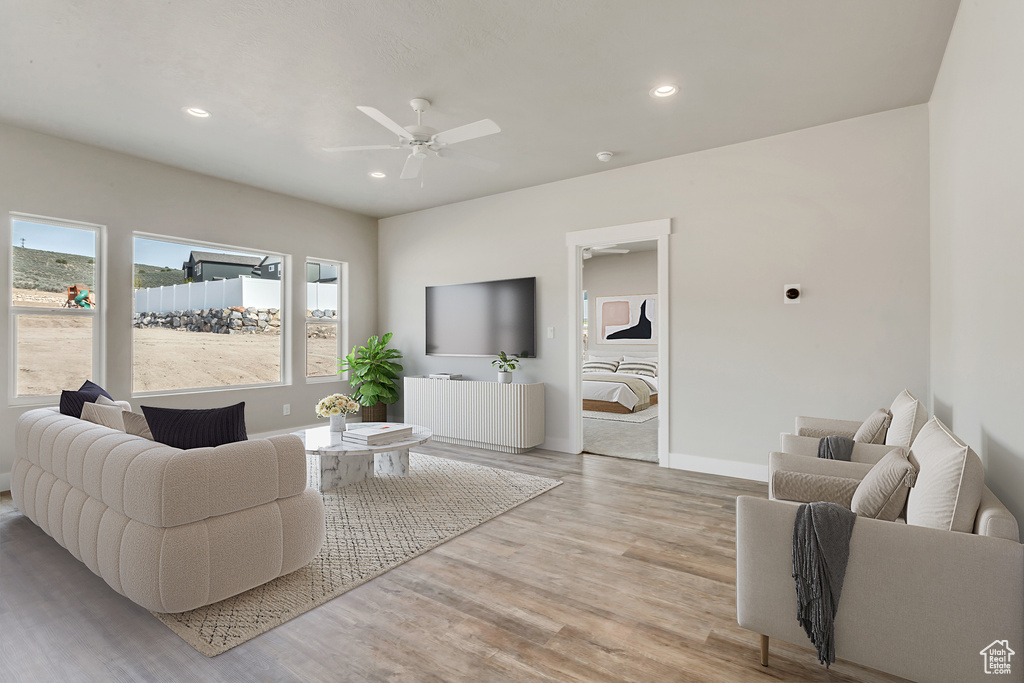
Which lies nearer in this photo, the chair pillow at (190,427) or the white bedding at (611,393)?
the chair pillow at (190,427)

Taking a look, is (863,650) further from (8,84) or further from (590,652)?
(8,84)

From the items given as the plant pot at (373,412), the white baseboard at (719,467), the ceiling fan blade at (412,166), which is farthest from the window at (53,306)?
the white baseboard at (719,467)

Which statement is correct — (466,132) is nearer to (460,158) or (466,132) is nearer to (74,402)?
(460,158)

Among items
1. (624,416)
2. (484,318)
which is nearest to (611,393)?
(624,416)

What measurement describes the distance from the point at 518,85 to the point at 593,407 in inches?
205

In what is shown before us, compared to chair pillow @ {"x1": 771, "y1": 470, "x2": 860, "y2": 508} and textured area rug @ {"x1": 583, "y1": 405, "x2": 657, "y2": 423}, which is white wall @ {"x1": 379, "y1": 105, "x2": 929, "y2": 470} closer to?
chair pillow @ {"x1": 771, "y1": 470, "x2": 860, "y2": 508}

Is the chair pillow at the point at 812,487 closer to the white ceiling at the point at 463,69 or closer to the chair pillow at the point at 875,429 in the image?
the chair pillow at the point at 875,429

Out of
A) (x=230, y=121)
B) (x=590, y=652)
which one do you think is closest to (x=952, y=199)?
(x=590, y=652)

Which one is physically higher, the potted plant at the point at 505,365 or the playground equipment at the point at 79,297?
the playground equipment at the point at 79,297

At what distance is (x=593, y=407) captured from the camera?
296 inches

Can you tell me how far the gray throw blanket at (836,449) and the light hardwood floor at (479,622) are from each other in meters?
0.72

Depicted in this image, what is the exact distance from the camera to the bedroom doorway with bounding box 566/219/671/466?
4574mm

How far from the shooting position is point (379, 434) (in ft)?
12.0

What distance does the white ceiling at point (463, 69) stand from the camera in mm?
2471
